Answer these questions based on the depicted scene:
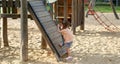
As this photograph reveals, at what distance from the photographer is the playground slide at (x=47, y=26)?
7715mm

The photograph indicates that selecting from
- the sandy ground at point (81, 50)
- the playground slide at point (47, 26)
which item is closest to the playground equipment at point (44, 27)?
the playground slide at point (47, 26)

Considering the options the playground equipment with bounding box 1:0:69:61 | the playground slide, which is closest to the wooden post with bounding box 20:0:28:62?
the playground equipment with bounding box 1:0:69:61

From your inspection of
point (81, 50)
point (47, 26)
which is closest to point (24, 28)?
point (47, 26)

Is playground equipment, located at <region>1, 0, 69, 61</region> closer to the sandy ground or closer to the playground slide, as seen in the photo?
the playground slide

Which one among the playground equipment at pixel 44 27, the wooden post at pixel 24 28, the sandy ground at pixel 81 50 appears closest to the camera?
the wooden post at pixel 24 28

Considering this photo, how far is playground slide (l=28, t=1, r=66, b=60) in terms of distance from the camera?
7.71 metres

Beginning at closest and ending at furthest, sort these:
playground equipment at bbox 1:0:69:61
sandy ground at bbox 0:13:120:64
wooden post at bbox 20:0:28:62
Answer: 1. wooden post at bbox 20:0:28:62
2. playground equipment at bbox 1:0:69:61
3. sandy ground at bbox 0:13:120:64

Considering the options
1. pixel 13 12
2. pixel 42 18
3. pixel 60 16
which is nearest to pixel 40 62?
pixel 42 18

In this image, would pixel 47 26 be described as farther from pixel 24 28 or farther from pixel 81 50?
pixel 81 50

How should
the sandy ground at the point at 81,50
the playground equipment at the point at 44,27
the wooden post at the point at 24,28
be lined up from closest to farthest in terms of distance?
1. the wooden post at the point at 24,28
2. the playground equipment at the point at 44,27
3. the sandy ground at the point at 81,50

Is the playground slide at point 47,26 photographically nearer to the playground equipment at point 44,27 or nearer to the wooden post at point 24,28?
the playground equipment at point 44,27

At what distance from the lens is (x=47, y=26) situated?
8.05 metres

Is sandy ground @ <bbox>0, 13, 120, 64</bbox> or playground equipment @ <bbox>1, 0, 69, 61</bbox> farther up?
playground equipment @ <bbox>1, 0, 69, 61</bbox>

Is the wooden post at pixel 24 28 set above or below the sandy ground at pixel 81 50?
above
